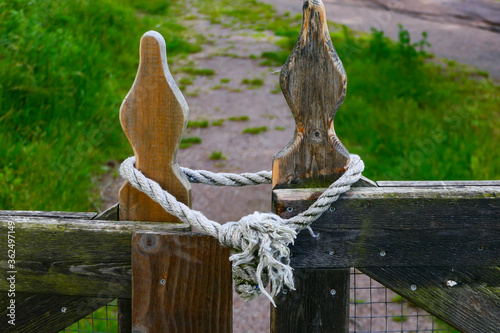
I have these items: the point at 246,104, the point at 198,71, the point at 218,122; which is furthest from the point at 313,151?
the point at 198,71

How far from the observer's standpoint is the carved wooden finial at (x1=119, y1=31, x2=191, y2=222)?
1341 mm

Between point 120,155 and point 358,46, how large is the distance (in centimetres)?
351

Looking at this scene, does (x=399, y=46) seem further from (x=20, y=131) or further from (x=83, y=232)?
(x=83, y=232)

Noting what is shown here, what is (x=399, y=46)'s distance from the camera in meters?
6.57

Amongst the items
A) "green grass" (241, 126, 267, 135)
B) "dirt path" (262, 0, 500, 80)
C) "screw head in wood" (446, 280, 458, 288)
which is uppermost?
"dirt path" (262, 0, 500, 80)

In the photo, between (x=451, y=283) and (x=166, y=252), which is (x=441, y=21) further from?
(x=166, y=252)

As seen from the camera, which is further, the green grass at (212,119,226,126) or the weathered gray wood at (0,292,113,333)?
the green grass at (212,119,226,126)

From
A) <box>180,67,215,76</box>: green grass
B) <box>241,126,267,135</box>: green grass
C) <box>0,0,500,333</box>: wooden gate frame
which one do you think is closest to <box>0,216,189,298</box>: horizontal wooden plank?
<box>0,0,500,333</box>: wooden gate frame

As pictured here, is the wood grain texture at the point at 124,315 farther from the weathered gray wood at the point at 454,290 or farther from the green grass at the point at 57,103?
the green grass at the point at 57,103

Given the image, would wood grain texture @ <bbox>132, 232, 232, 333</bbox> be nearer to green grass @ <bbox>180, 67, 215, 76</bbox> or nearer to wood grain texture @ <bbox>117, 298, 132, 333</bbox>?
wood grain texture @ <bbox>117, 298, 132, 333</bbox>

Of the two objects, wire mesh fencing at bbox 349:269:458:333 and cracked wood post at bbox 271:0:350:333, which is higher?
cracked wood post at bbox 271:0:350:333

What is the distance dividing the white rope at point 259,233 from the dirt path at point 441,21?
6.19 meters

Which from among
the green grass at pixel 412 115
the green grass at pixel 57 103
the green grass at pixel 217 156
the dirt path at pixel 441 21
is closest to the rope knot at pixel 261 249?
the green grass at pixel 57 103

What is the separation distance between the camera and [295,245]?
1331 mm
